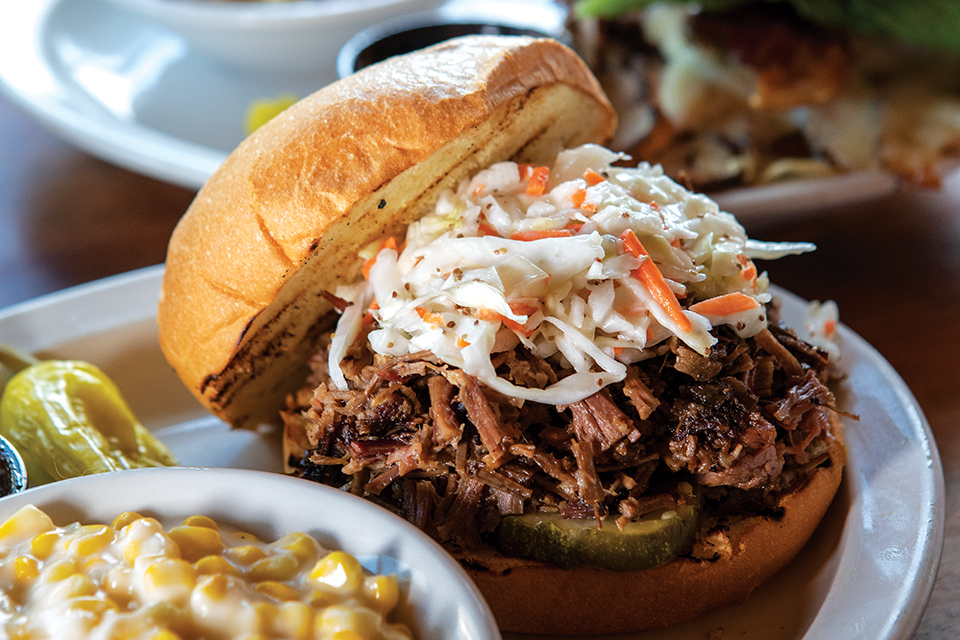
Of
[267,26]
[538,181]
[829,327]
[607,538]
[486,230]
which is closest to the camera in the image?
[607,538]

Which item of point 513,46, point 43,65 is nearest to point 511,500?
point 513,46

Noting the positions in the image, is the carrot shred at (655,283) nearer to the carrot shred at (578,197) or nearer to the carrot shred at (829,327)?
the carrot shred at (578,197)

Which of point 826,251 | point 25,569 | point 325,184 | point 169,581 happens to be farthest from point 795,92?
point 25,569

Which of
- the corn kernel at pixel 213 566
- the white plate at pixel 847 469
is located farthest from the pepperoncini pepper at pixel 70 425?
the corn kernel at pixel 213 566

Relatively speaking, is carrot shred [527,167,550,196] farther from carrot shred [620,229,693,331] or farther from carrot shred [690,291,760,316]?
carrot shred [690,291,760,316]

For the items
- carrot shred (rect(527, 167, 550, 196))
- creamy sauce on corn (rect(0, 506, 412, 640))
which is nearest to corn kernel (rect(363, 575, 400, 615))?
creamy sauce on corn (rect(0, 506, 412, 640))

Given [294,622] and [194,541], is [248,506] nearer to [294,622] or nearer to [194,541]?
[194,541]
